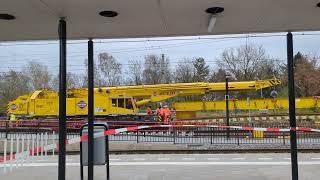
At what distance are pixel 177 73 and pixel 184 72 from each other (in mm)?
1748

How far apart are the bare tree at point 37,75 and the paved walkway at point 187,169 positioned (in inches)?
1132

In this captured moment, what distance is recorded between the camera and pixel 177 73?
51.4 m

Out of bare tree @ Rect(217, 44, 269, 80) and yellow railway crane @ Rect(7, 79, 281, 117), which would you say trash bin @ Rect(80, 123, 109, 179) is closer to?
yellow railway crane @ Rect(7, 79, 281, 117)

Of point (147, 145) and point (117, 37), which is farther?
point (147, 145)

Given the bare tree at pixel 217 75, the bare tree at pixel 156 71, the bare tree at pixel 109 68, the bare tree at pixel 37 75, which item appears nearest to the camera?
the bare tree at pixel 37 75

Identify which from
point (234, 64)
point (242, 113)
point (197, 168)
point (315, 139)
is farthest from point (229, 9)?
point (234, 64)

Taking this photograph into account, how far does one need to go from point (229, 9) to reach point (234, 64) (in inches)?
2012

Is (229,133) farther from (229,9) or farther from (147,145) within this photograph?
(229,9)

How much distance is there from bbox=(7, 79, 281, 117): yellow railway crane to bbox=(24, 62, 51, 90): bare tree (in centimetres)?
792

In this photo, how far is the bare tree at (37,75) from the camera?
131 feet

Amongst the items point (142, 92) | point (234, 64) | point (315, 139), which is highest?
point (234, 64)

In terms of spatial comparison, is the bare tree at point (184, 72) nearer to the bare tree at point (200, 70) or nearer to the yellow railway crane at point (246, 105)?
the bare tree at point (200, 70)

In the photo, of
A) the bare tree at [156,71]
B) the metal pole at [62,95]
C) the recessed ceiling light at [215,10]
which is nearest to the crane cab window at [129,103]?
the bare tree at [156,71]

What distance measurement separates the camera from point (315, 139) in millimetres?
18922
